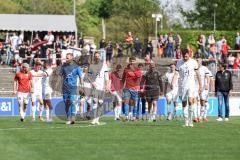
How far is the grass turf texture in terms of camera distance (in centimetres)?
1697

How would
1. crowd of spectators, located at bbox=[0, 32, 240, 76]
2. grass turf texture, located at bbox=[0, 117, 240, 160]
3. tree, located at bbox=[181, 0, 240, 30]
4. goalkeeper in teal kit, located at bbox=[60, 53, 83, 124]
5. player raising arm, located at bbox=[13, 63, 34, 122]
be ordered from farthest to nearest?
1. tree, located at bbox=[181, 0, 240, 30]
2. crowd of spectators, located at bbox=[0, 32, 240, 76]
3. player raising arm, located at bbox=[13, 63, 34, 122]
4. goalkeeper in teal kit, located at bbox=[60, 53, 83, 124]
5. grass turf texture, located at bbox=[0, 117, 240, 160]

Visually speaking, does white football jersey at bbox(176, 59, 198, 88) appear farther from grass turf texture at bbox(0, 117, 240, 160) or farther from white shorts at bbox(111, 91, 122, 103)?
white shorts at bbox(111, 91, 122, 103)

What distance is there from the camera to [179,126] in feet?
82.9

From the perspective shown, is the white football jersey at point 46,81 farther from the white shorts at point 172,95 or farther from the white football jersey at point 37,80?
the white shorts at point 172,95

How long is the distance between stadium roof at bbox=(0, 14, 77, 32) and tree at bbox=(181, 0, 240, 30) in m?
20.0

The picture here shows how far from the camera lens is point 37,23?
5538 centimetres

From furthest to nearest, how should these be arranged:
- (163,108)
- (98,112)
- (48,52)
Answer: (48,52) → (163,108) → (98,112)

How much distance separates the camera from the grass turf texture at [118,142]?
17.0 metres

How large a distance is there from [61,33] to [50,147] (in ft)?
121

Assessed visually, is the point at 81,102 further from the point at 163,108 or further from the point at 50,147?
the point at 50,147

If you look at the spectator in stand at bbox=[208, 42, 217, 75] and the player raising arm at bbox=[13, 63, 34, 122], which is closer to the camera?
the player raising arm at bbox=[13, 63, 34, 122]

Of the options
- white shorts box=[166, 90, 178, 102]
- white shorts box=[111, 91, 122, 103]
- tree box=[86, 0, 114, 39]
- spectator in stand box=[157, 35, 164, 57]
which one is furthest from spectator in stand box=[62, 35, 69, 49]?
tree box=[86, 0, 114, 39]

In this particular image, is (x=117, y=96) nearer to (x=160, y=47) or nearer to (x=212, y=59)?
(x=212, y=59)

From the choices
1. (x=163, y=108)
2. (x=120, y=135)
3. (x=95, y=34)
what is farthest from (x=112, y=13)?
(x=120, y=135)
